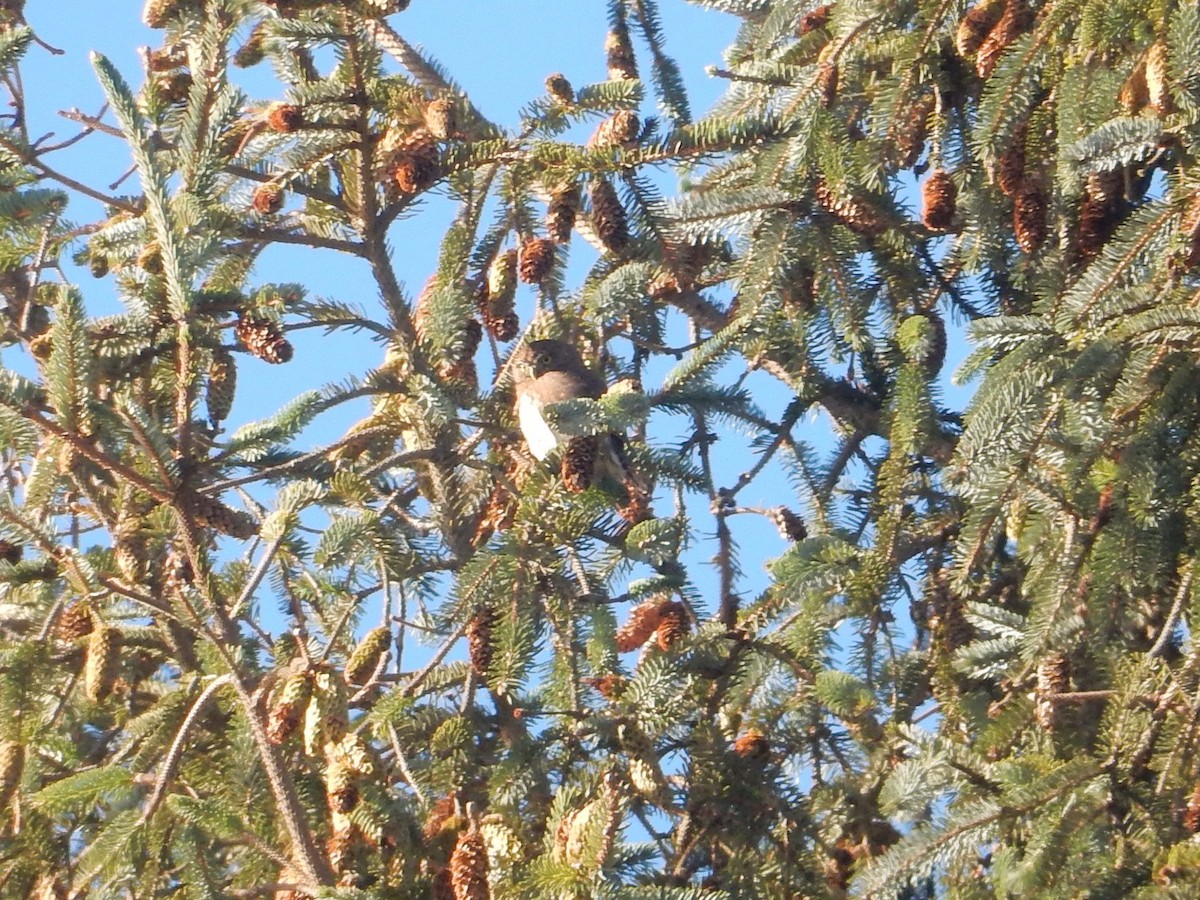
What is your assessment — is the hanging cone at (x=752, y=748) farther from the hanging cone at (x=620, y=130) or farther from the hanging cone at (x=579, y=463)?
the hanging cone at (x=620, y=130)

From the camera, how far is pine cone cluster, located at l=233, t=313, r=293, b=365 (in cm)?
242

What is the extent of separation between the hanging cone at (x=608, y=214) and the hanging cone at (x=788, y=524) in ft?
2.12

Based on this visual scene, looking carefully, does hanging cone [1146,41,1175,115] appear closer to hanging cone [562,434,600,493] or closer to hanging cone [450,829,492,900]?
hanging cone [562,434,600,493]

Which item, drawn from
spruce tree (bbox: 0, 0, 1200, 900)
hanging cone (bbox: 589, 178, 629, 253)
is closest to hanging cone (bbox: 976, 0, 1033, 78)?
spruce tree (bbox: 0, 0, 1200, 900)

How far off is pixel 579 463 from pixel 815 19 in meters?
1.27

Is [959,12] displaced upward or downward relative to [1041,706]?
upward

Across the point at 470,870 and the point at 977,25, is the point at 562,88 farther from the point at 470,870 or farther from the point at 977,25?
the point at 470,870

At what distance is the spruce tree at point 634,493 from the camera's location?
2006mm

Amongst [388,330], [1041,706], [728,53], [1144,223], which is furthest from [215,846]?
[728,53]

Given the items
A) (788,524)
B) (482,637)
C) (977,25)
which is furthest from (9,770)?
(977,25)

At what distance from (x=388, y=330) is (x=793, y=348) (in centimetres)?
81

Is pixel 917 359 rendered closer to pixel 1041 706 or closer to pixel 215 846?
pixel 1041 706

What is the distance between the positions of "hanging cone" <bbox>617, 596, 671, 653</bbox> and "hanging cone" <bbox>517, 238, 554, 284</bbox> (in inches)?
24.4

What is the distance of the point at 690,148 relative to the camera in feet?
8.20
